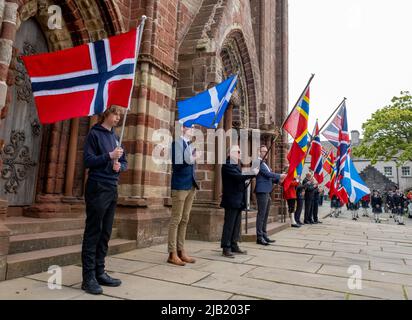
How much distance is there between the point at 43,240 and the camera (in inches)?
173

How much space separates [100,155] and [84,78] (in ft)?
3.40

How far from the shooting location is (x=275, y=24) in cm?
1532

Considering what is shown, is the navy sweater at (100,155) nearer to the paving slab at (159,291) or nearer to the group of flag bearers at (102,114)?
the group of flag bearers at (102,114)

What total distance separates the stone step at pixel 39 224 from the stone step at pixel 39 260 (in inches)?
19.6

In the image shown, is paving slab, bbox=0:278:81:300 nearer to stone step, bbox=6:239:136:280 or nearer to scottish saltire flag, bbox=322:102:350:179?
stone step, bbox=6:239:136:280

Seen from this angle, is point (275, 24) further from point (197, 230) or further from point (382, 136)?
point (382, 136)

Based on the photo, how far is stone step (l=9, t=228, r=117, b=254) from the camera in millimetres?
4071

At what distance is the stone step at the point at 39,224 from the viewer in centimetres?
446

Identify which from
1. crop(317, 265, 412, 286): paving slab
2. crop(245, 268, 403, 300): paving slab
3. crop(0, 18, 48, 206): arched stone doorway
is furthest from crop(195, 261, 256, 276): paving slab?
crop(0, 18, 48, 206): arched stone doorway

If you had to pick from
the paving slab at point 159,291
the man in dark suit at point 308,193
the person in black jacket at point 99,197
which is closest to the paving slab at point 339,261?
the paving slab at point 159,291

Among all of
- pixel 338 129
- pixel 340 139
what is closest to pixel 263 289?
pixel 340 139

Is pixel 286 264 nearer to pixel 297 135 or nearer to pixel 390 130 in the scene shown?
pixel 297 135

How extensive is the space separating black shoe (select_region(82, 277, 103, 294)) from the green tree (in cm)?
3043
